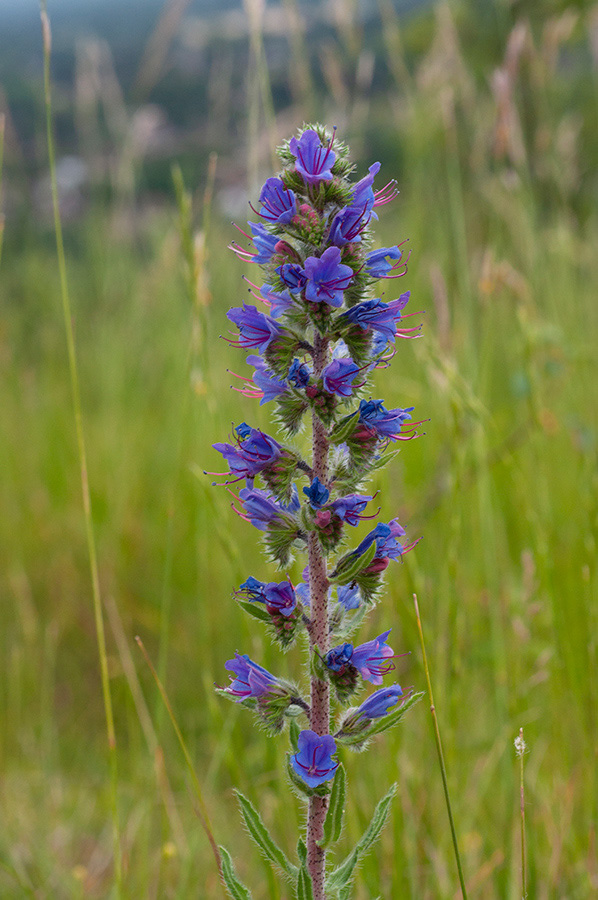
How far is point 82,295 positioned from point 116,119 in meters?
5.21

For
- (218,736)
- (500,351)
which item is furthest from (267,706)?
(500,351)

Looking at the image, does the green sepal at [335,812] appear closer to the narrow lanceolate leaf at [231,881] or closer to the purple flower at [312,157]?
the narrow lanceolate leaf at [231,881]

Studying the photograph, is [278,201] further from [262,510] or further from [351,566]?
[351,566]

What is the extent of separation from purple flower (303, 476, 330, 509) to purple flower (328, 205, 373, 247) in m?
0.47

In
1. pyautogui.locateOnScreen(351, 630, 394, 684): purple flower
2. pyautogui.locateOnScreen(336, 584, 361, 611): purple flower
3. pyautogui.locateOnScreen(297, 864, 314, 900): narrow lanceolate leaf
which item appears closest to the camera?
pyautogui.locateOnScreen(297, 864, 314, 900): narrow lanceolate leaf

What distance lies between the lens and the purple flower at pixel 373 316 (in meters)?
1.56

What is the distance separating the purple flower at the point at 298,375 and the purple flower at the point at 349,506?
240 millimetres

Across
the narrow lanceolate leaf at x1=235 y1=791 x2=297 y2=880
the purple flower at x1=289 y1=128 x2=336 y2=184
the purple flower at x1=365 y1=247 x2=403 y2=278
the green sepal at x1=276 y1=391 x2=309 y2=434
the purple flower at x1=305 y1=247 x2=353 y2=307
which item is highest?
the purple flower at x1=289 y1=128 x2=336 y2=184

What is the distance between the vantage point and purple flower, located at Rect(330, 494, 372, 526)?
1577 millimetres

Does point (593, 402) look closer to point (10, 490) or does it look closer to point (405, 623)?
point (405, 623)

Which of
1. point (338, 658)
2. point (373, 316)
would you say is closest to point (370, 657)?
point (338, 658)

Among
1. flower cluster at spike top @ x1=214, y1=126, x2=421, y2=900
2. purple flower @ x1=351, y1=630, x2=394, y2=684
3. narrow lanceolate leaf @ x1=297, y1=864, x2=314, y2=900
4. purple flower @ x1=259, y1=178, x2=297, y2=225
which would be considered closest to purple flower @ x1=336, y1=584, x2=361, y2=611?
flower cluster at spike top @ x1=214, y1=126, x2=421, y2=900

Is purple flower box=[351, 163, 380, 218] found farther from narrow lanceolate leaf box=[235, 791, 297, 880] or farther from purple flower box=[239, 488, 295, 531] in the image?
narrow lanceolate leaf box=[235, 791, 297, 880]

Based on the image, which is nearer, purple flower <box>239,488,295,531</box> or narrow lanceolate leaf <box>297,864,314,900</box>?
narrow lanceolate leaf <box>297,864,314,900</box>
